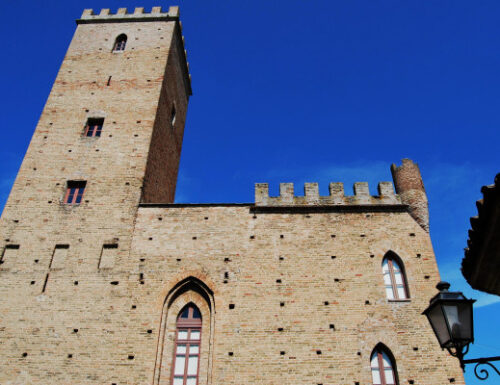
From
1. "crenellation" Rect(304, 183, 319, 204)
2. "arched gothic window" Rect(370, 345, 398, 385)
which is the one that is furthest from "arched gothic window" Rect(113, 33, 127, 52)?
"arched gothic window" Rect(370, 345, 398, 385)

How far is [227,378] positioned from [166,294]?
2.71m

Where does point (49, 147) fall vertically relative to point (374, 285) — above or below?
above

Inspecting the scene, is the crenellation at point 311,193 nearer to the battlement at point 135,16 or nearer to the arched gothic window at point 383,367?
the arched gothic window at point 383,367

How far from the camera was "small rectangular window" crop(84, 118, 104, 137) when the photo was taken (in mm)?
14594

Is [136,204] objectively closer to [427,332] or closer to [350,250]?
Result: [350,250]

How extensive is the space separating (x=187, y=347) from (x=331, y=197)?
20.1ft

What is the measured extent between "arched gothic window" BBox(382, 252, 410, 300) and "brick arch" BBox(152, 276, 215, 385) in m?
4.89

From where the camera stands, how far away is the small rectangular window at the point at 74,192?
12945 millimetres

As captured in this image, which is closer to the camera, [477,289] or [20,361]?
[477,289]

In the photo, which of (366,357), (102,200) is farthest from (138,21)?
(366,357)

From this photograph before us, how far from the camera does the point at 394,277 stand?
1137cm

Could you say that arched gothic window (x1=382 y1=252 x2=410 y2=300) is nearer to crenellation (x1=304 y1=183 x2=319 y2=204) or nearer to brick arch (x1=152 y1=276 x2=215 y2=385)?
crenellation (x1=304 y1=183 x2=319 y2=204)

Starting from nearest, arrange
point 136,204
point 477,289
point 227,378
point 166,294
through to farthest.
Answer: point 477,289 → point 227,378 → point 166,294 → point 136,204

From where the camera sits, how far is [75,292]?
36.2 ft
